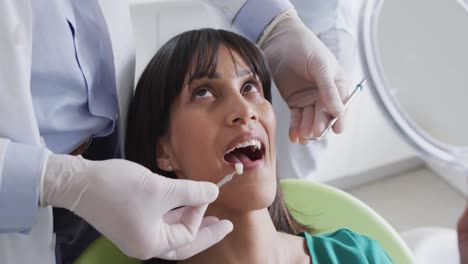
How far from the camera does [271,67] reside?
142cm

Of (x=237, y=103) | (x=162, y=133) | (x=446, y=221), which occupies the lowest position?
(x=446, y=221)

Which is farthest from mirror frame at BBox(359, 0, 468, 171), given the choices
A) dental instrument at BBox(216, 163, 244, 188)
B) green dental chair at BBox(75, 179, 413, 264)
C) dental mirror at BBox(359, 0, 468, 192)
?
green dental chair at BBox(75, 179, 413, 264)

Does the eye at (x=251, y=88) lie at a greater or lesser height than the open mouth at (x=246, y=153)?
greater

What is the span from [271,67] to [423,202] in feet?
4.88

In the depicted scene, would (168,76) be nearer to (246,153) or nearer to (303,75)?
(246,153)

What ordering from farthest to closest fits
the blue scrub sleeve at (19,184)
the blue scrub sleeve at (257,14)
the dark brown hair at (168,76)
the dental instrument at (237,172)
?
the blue scrub sleeve at (257,14)
the dark brown hair at (168,76)
the dental instrument at (237,172)
the blue scrub sleeve at (19,184)

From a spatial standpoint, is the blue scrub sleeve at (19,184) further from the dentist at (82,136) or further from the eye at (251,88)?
the eye at (251,88)

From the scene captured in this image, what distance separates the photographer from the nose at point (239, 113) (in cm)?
113

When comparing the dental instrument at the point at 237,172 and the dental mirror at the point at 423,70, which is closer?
the dental mirror at the point at 423,70

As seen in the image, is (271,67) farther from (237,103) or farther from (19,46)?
(19,46)

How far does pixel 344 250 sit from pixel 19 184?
2.22ft

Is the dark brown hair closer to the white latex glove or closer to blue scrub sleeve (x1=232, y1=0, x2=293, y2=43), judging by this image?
blue scrub sleeve (x1=232, y1=0, x2=293, y2=43)

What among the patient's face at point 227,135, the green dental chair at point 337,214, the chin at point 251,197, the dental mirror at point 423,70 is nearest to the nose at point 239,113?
the patient's face at point 227,135

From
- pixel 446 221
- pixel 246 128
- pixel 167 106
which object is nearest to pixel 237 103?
pixel 246 128
